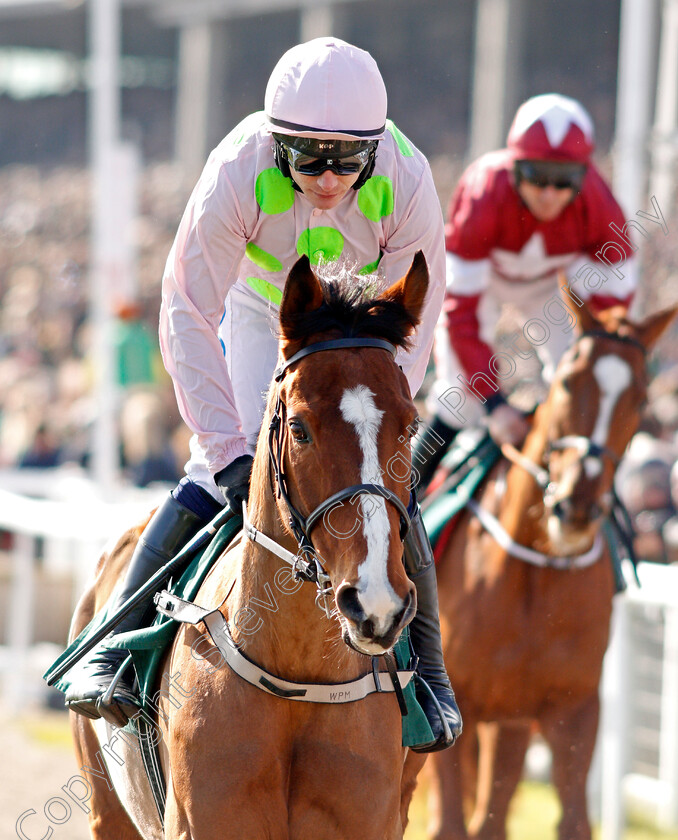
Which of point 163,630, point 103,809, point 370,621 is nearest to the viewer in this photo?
point 370,621

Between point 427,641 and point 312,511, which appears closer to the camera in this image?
point 312,511

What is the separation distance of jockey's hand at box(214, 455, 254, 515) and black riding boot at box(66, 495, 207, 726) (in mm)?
356

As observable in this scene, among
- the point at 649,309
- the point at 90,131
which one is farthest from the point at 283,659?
the point at 90,131

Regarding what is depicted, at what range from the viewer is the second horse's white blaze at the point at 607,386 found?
14.5ft

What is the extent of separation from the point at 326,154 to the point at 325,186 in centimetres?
8

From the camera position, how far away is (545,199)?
196 inches

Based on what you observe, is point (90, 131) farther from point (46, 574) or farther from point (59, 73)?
point (46, 574)

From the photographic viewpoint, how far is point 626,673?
5.32 metres

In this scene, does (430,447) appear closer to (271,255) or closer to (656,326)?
(656,326)

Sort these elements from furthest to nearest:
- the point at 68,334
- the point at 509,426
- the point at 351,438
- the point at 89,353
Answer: the point at 68,334 < the point at 89,353 < the point at 509,426 < the point at 351,438

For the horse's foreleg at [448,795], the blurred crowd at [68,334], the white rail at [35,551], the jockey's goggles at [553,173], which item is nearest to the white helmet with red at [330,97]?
the jockey's goggles at [553,173]

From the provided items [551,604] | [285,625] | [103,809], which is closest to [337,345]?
[285,625]

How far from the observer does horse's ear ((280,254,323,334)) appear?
2.52m

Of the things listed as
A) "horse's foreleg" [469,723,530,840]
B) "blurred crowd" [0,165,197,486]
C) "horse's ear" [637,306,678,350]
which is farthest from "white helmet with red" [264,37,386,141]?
"blurred crowd" [0,165,197,486]
